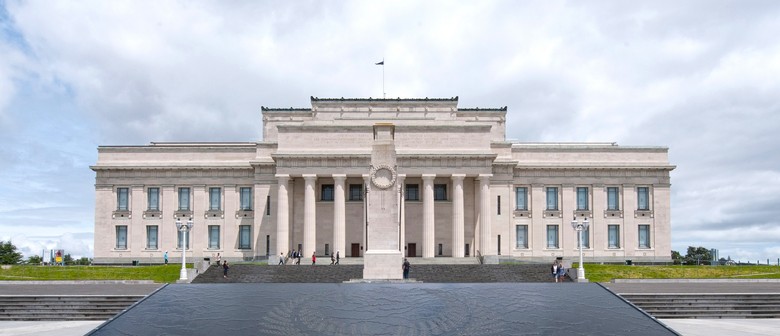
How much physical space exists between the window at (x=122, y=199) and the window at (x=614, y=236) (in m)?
49.9

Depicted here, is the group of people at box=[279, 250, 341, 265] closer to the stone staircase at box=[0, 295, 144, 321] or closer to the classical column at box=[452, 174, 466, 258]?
the classical column at box=[452, 174, 466, 258]

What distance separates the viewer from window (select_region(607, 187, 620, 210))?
76.6 metres

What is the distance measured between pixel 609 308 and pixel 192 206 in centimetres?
6623

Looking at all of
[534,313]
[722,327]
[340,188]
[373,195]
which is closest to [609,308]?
[534,313]

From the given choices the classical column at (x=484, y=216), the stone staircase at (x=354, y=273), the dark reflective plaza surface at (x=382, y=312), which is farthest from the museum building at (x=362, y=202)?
the dark reflective plaza surface at (x=382, y=312)

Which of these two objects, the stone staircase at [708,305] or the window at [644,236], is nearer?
the stone staircase at [708,305]

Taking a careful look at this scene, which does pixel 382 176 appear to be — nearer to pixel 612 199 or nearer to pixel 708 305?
pixel 708 305

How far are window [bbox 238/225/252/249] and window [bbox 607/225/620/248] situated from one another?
3714 centimetres

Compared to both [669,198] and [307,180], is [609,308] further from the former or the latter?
[669,198]

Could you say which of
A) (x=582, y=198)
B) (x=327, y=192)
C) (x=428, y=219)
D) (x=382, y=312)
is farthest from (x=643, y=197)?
(x=382, y=312)

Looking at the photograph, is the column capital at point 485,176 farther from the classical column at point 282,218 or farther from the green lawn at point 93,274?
the green lawn at point 93,274

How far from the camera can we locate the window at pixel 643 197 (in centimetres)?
7656

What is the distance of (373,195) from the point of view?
4034 centimetres

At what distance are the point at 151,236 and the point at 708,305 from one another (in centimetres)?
5752
